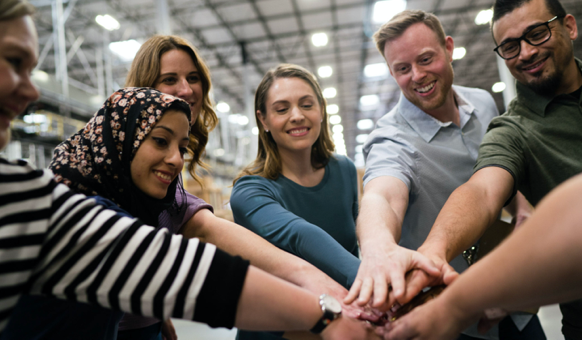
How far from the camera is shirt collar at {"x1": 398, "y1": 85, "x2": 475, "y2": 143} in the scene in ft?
6.23

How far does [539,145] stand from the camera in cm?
155

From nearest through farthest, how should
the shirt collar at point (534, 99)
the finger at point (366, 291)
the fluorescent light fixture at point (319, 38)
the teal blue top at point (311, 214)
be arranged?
the finger at point (366, 291), the teal blue top at point (311, 214), the shirt collar at point (534, 99), the fluorescent light fixture at point (319, 38)

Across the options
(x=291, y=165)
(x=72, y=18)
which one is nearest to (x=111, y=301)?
(x=291, y=165)

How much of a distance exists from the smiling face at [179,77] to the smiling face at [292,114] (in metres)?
0.42

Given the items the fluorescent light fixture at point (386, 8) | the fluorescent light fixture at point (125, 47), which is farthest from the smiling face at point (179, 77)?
the fluorescent light fixture at point (386, 8)

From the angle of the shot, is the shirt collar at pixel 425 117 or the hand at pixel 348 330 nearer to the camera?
the hand at pixel 348 330

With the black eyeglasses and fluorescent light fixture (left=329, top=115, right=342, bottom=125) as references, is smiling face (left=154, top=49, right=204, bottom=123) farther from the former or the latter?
fluorescent light fixture (left=329, top=115, right=342, bottom=125)

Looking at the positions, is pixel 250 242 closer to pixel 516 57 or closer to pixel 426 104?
pixel 426 104

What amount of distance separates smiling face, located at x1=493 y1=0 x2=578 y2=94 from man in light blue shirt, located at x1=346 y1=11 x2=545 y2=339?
37 cm

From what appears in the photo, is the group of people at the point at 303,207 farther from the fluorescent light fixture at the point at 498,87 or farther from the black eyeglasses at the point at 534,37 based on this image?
the fluorescent light fixture at the point at 498,87

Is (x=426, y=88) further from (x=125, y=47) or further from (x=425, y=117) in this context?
(x=125, y=47)

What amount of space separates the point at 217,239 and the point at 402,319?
0.79m

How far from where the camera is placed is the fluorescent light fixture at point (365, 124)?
71.6 feet

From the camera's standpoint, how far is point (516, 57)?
170 centimetres
